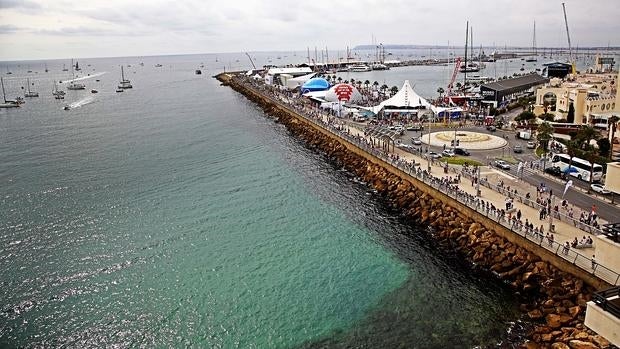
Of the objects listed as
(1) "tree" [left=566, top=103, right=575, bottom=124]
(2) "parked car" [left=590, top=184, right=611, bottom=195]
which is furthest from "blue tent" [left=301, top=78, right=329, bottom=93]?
(2) "parked car" [left=590, top=184, right=611, bottom=195]

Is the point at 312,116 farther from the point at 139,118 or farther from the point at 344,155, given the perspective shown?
the point at 139,118

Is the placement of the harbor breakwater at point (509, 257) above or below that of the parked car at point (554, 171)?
below

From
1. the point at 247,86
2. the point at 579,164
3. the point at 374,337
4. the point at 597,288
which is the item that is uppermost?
the point at 247,86

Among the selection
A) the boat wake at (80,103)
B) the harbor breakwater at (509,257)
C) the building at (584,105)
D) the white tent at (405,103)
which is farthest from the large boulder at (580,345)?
the boat wake at (80,103)

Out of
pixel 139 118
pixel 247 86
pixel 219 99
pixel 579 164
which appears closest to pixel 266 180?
pixel 579 164

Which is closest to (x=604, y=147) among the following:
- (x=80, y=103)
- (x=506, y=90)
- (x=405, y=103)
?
(x=405, y=103)

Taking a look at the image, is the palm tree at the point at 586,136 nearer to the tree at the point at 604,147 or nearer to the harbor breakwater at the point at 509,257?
the tree at the point at 604,147

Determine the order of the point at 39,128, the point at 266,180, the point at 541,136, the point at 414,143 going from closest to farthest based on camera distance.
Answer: the point at 541,136 < the point at 266,180 < the point at 414,143 < the point at 39,128
